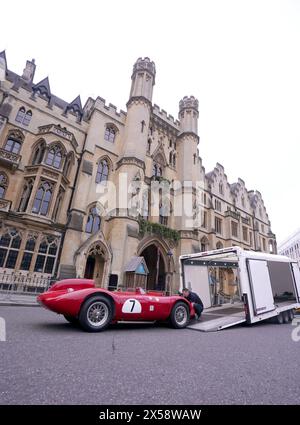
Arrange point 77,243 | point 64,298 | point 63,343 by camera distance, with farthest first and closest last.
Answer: point 77,243, point 64,298, point 63,343

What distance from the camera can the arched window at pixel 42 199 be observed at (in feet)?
49.7

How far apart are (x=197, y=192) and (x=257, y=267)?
17370 millimetres

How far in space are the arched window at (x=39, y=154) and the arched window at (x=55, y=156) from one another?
17.9 inches

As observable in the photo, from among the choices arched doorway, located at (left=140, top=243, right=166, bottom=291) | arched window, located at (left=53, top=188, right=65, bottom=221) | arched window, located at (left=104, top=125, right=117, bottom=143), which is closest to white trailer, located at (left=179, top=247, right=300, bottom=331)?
arched doorway, located at (left=140, top=243, right=166, bottom=291)

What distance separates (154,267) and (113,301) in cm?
1673

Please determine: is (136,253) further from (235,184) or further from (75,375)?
(235,184)

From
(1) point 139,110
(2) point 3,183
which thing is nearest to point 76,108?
(1) point 139,110

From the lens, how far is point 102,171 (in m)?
19.8

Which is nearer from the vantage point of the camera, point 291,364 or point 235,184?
point 291,364

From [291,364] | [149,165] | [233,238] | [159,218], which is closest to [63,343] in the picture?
[291,364]

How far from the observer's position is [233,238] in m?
27.7

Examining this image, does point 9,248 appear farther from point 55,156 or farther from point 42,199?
point 55,156

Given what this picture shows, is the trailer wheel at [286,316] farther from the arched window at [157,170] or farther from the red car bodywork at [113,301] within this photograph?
the arched window at [157,170]

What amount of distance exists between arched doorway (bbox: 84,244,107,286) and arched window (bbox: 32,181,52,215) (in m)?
4.44
